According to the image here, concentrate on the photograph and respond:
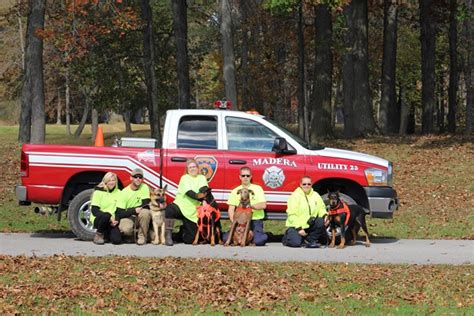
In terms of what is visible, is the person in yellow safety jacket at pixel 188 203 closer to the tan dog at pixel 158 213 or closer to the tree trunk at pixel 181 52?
the tan dog at pixel 158 213

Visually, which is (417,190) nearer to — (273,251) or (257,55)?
(273,251)

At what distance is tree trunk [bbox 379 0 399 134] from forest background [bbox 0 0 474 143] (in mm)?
52

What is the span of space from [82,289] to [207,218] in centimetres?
418

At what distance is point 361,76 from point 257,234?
19805mm

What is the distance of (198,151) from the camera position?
46.4 feet

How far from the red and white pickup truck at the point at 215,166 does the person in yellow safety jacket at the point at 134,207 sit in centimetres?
37

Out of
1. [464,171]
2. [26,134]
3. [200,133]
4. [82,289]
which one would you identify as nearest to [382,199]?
[200,133]

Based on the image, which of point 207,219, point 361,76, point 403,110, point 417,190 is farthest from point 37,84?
point 403,110

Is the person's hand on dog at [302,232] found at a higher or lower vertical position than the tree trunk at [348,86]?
lower

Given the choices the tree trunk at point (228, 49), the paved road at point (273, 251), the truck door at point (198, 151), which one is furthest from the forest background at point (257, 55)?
the paved road at point (273, 251)

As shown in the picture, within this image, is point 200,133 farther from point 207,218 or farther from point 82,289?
point 82,289

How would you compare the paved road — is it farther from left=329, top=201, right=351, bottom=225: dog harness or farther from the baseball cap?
the baseball cap

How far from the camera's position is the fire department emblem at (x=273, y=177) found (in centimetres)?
1398

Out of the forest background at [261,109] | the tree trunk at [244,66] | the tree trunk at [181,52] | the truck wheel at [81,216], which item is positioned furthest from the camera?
the tree trunk at [244,66]
